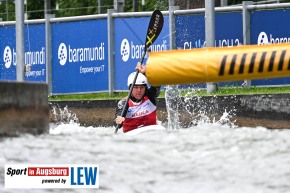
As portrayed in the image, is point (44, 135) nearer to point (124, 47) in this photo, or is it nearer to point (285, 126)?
point (285, 126)

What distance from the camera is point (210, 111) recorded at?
1747cm

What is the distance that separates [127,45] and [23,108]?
59.1 ft

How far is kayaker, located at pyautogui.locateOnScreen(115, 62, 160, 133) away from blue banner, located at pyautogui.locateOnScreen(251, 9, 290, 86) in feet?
17.3

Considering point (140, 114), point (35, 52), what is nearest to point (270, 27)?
point (35, 52)

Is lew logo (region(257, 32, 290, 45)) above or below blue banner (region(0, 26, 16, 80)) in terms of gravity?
above

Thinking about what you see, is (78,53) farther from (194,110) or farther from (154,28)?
(154,28)

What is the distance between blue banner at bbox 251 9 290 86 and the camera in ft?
62.3

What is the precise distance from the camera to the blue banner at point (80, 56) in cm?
2166

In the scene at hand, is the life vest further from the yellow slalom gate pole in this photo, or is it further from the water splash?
the yellow slalom gate pole

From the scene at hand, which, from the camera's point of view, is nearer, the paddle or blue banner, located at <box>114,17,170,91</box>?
the paddle

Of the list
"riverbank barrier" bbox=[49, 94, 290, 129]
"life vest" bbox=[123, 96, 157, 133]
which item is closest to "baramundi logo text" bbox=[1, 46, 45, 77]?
"riverbank barrier" bbox=[49, 94, 290, 129]

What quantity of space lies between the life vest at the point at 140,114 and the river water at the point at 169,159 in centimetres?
921

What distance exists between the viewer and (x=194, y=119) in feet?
58.7

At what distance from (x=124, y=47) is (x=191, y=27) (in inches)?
69.9
